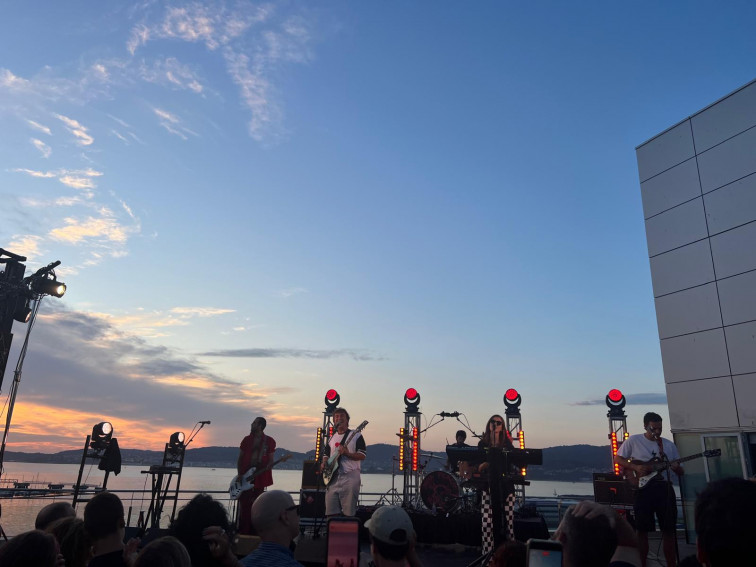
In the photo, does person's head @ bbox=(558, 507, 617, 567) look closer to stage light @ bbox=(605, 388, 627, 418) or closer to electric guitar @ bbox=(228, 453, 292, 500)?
electric guitar @ bbox=(228, 453, 292, 500)

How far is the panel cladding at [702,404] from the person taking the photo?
10.3 meters

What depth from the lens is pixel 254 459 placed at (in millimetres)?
7637

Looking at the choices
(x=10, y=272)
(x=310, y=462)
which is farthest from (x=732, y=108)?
(x=10, y=272)

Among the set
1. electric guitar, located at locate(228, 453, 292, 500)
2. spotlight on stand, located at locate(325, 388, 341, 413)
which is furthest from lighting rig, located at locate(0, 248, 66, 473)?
spotlight on stand, located at locate(325, 388, 341, 413)

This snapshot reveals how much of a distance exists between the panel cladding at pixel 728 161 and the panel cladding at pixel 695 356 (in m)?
3.26

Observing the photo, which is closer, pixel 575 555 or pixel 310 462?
pixel 575 555

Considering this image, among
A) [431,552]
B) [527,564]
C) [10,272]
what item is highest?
[10,272]

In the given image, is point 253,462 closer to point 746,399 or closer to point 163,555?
point 163,555

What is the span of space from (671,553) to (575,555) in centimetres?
471

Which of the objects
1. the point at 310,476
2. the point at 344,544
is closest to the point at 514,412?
the point at 310,476

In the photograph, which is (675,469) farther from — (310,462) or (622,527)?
(310,462)

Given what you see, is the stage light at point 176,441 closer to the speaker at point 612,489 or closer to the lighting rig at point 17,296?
the lighting rig at point 17,296

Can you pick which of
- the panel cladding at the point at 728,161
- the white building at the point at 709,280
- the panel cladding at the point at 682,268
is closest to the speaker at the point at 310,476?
the white building at the point at 709,280

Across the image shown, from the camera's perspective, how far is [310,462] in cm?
1201
